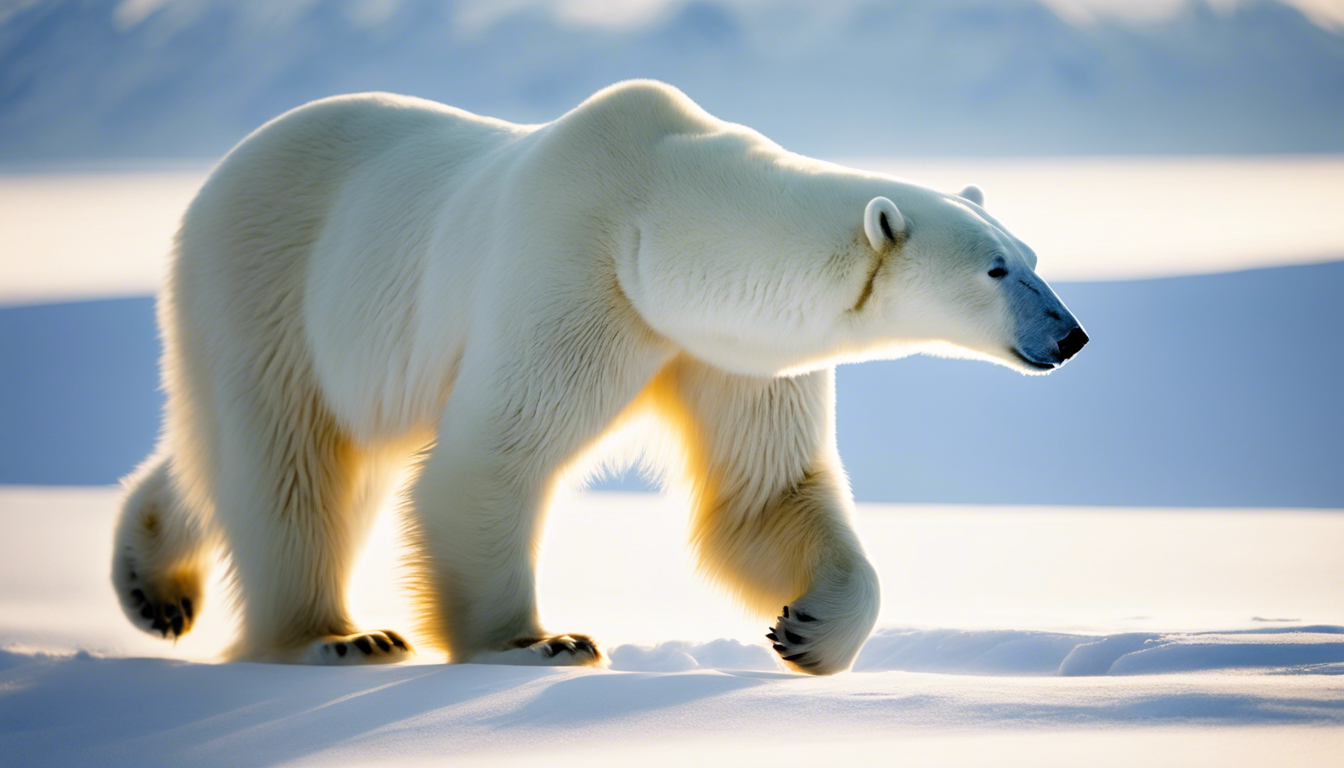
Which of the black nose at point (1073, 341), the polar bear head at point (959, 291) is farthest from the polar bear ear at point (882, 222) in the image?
the black nose at point (1073, 341)

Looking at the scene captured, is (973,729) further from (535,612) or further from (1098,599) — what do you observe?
(1098,599)

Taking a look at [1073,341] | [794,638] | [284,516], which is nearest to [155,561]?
[284,516]

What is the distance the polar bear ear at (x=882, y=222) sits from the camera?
103 inches

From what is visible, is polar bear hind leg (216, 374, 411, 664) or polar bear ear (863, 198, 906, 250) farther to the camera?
polar bear hind leg (216, 374, 411, 664)

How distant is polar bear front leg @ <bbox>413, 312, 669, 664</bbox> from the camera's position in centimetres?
294

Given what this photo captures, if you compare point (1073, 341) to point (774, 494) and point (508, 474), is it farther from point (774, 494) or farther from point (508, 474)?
point (508, 474)

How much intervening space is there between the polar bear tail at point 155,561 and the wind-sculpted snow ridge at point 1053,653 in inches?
61.2

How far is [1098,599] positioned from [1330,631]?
65.6 inches

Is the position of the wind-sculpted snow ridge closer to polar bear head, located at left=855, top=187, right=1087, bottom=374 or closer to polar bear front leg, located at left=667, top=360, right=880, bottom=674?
polar bear front leg, located at left=667, top=360, right=880, bottom=674

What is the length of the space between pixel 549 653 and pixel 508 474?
44 cm

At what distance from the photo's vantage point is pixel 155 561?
4277 millimetres

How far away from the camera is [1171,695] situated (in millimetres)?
2166

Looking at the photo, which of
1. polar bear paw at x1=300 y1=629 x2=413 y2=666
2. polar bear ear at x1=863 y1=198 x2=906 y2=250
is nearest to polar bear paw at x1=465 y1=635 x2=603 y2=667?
polar bear paw at x1=300 y1=629 x2=413 y2=666

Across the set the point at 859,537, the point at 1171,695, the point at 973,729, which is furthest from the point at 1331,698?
the point at 859,537
